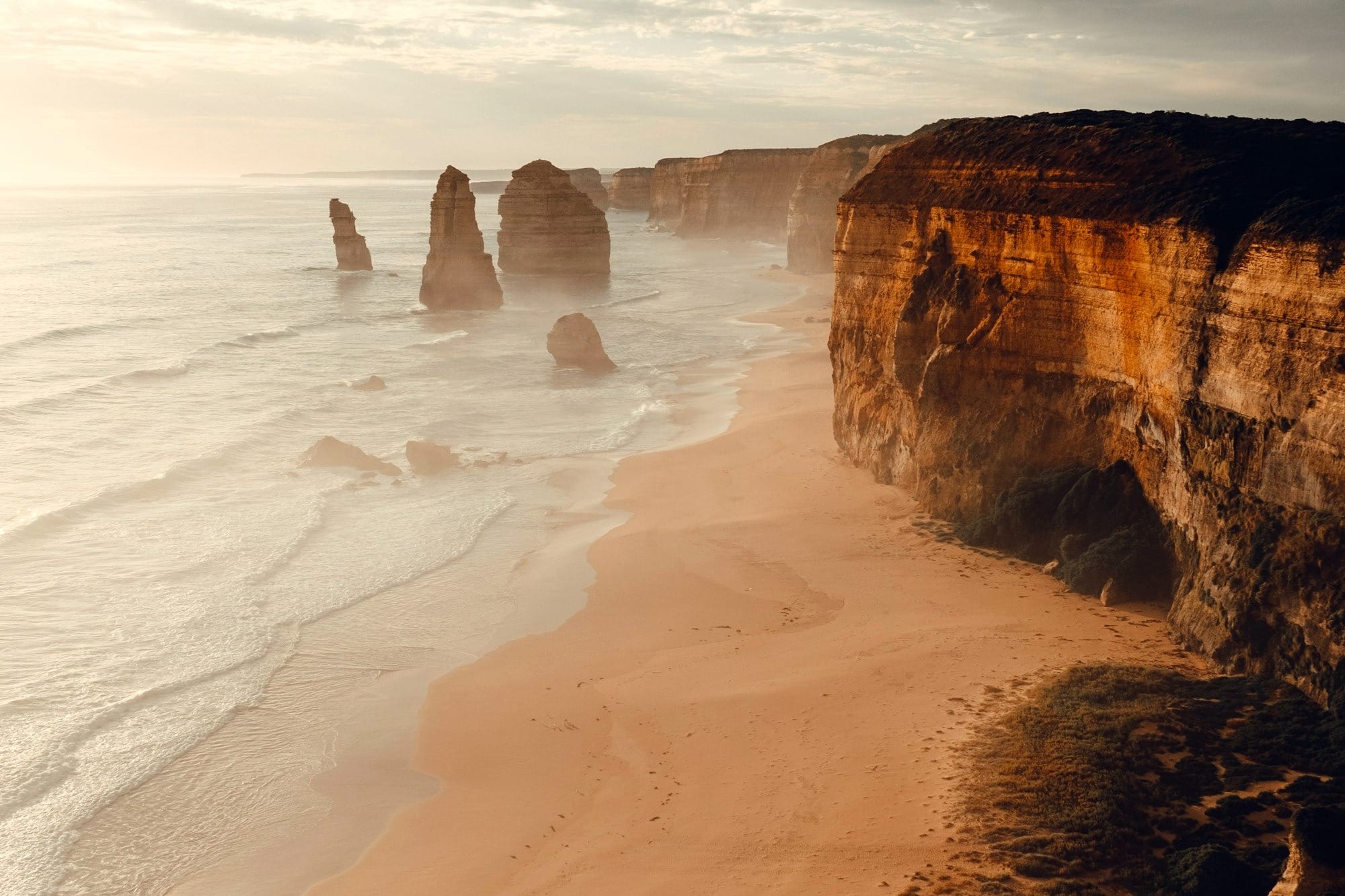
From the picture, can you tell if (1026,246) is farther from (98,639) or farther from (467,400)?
(467,400)

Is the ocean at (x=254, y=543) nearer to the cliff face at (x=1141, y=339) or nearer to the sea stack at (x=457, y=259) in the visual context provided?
the sea stack at (x=457, y=259)

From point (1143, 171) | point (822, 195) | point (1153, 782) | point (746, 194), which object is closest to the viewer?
point (1153, 782)

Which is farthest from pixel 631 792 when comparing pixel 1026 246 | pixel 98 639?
pixel 1026 246

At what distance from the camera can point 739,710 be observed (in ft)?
43.2

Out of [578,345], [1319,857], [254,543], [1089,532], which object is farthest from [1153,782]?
[578,345]

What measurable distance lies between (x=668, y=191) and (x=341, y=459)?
386 ft

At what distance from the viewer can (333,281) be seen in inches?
2753

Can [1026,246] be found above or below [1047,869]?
above

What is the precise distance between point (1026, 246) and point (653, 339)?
30962 millimetres

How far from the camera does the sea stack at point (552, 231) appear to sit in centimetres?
6388

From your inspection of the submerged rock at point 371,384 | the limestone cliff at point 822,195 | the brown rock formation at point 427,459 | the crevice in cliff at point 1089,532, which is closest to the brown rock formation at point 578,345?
the submerged rock at point 371,384

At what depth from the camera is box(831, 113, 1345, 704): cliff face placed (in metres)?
12.2

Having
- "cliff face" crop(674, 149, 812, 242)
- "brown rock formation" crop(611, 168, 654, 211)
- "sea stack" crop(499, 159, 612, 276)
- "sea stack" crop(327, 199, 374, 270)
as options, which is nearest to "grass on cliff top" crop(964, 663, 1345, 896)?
"sea stack" crop(499, 159, 612, 276)

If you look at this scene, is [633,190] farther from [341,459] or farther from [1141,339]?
[1141,339]
